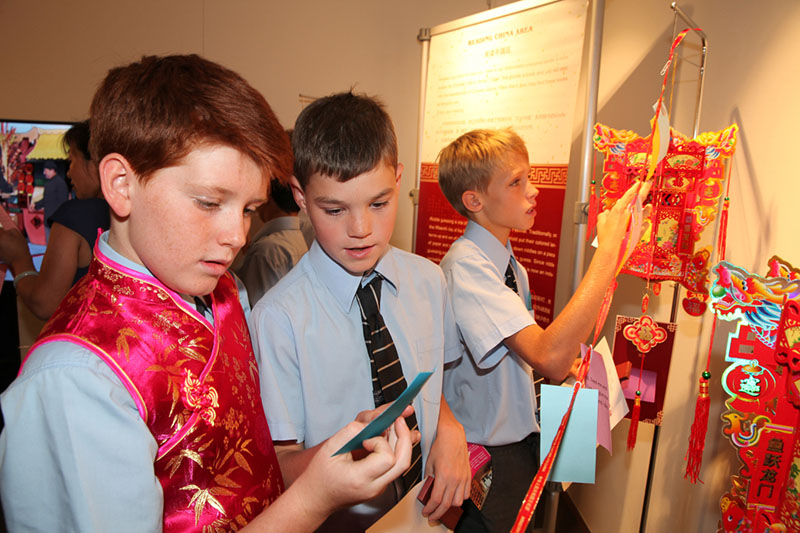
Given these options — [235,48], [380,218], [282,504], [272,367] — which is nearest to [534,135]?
[380,218]

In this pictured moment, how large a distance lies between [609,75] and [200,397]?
219 cm

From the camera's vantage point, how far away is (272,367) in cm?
99

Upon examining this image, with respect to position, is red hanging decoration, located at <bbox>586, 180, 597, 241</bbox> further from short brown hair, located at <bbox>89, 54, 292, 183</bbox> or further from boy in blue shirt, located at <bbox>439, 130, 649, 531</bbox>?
short brown hair, located at <bbox>89, 54, 292, 183</bbox>

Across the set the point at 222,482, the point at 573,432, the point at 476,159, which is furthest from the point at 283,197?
the point at 573,432

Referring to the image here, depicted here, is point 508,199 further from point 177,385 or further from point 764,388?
point 177,385

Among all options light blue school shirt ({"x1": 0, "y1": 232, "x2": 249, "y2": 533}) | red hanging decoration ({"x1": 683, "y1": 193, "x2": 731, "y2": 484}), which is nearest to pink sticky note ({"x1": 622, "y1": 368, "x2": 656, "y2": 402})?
red hanging decoration ({"x1": 683, "y1": 193, "x2": 731, "y2": 484})

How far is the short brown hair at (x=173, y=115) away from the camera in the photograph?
0.69 meters

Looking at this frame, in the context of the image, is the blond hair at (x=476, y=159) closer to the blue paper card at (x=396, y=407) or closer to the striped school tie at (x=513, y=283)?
the striped school tie at (x=513, y=283)

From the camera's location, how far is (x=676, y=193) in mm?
1288

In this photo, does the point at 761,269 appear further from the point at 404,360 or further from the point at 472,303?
the point at 404,360

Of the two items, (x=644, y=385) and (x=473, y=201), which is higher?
(x=473, y=201)

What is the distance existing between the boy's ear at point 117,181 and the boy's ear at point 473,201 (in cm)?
105

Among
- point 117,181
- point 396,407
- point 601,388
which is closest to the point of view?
point 396,407

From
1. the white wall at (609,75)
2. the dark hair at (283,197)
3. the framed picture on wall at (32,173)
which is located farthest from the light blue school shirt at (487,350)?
the framed picture on wall at (32,173)
